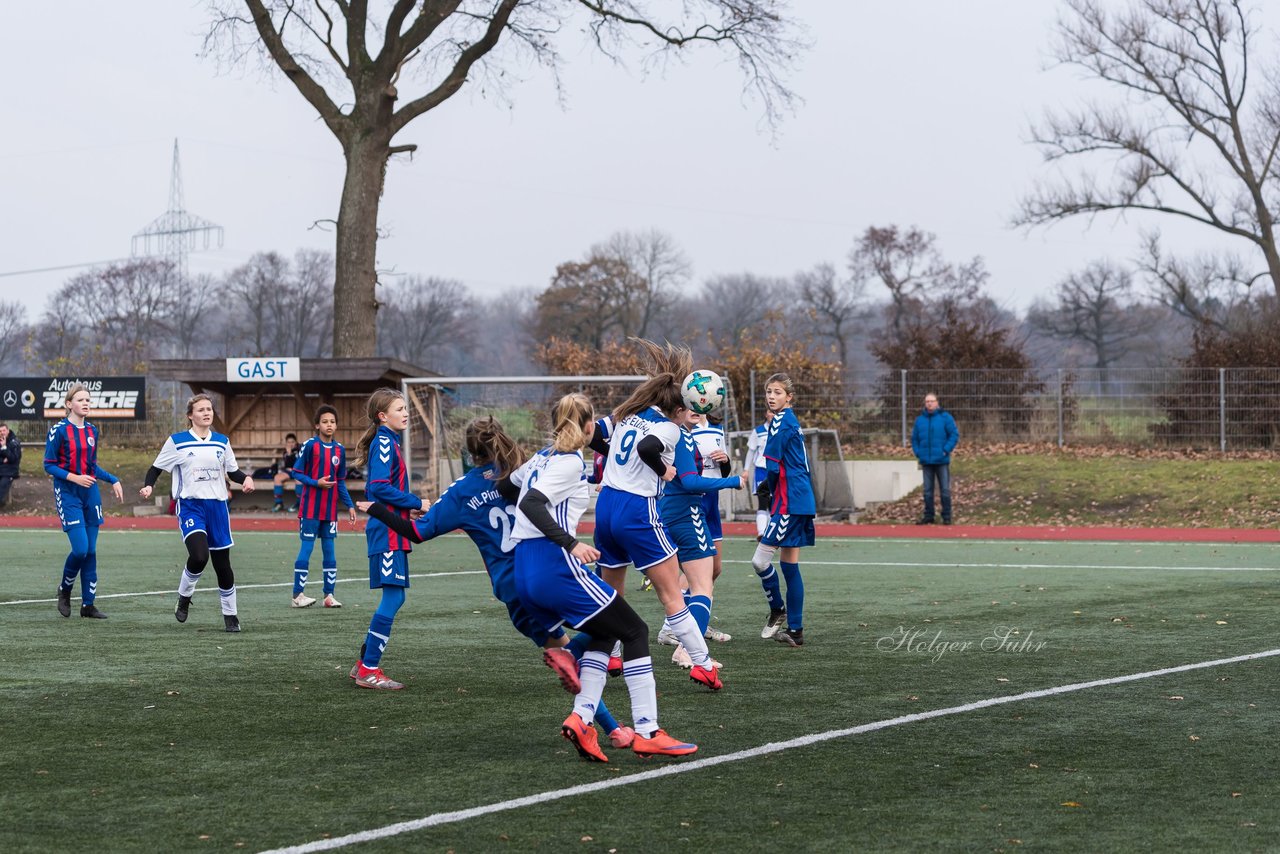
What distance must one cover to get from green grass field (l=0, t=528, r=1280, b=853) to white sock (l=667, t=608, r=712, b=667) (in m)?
0.21

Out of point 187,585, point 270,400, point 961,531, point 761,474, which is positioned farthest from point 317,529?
point 270,400

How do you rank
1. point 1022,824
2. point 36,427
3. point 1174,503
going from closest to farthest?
point 1022,824
point 1174,503
point 36,427

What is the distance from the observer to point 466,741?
21.9 ft

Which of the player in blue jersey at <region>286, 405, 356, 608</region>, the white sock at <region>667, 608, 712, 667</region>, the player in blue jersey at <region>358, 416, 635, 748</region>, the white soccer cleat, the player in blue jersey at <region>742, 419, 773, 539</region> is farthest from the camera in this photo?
the player in blue jersey at <region>286, 405, 356, 608</region>

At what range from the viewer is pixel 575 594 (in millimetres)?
6242

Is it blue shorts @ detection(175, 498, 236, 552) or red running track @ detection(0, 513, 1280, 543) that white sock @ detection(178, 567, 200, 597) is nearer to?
blue shorts @ detection(175, 498, 236, 552)

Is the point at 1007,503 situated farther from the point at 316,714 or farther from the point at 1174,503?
the point at 316,714

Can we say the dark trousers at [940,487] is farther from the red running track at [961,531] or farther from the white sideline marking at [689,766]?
the white sideline marking at [689,766]

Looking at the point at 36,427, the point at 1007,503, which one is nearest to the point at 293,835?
the point at 1007,503

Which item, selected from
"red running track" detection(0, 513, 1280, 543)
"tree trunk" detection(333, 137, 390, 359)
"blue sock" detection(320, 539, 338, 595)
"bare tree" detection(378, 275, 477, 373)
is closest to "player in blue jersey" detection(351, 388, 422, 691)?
"blue sock" detection(320, 539, 338, 595)

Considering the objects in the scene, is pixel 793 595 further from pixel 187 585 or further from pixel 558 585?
pixel 187 585

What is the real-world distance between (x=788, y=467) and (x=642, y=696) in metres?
3.87

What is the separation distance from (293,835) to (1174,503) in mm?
22848

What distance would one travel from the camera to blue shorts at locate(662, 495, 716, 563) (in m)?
8.98
